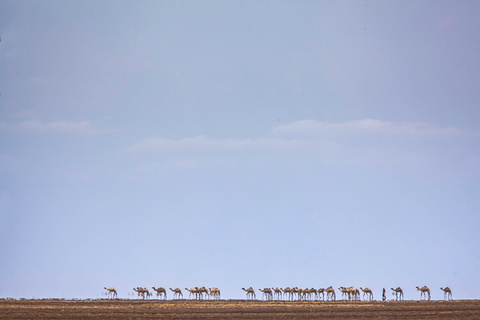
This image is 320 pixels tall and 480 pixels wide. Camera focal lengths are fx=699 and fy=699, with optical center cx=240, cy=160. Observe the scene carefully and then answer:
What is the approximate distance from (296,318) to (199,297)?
2236 inches

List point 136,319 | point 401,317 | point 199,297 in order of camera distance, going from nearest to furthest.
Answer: point 136,319
point 401,317
point 199,297

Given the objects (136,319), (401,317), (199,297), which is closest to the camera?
(136,319)

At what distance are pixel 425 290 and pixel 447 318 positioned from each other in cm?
6097

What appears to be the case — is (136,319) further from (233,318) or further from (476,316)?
(476,316)

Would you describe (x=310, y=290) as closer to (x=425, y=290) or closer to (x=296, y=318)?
(x=425, y=290)

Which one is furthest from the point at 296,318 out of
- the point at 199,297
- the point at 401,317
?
the point at 199,297

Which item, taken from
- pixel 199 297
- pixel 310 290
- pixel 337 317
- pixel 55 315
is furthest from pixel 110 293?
pixel 337 317

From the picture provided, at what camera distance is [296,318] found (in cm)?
5731

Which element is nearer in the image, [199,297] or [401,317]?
[401,317]

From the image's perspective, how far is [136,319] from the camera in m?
55.8

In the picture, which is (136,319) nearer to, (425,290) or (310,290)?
(310,290)

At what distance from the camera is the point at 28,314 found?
6022 centimetres

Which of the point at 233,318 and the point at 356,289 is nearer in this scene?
the point at 233,318

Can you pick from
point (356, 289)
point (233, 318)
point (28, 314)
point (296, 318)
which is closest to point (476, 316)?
point (296, 318)
